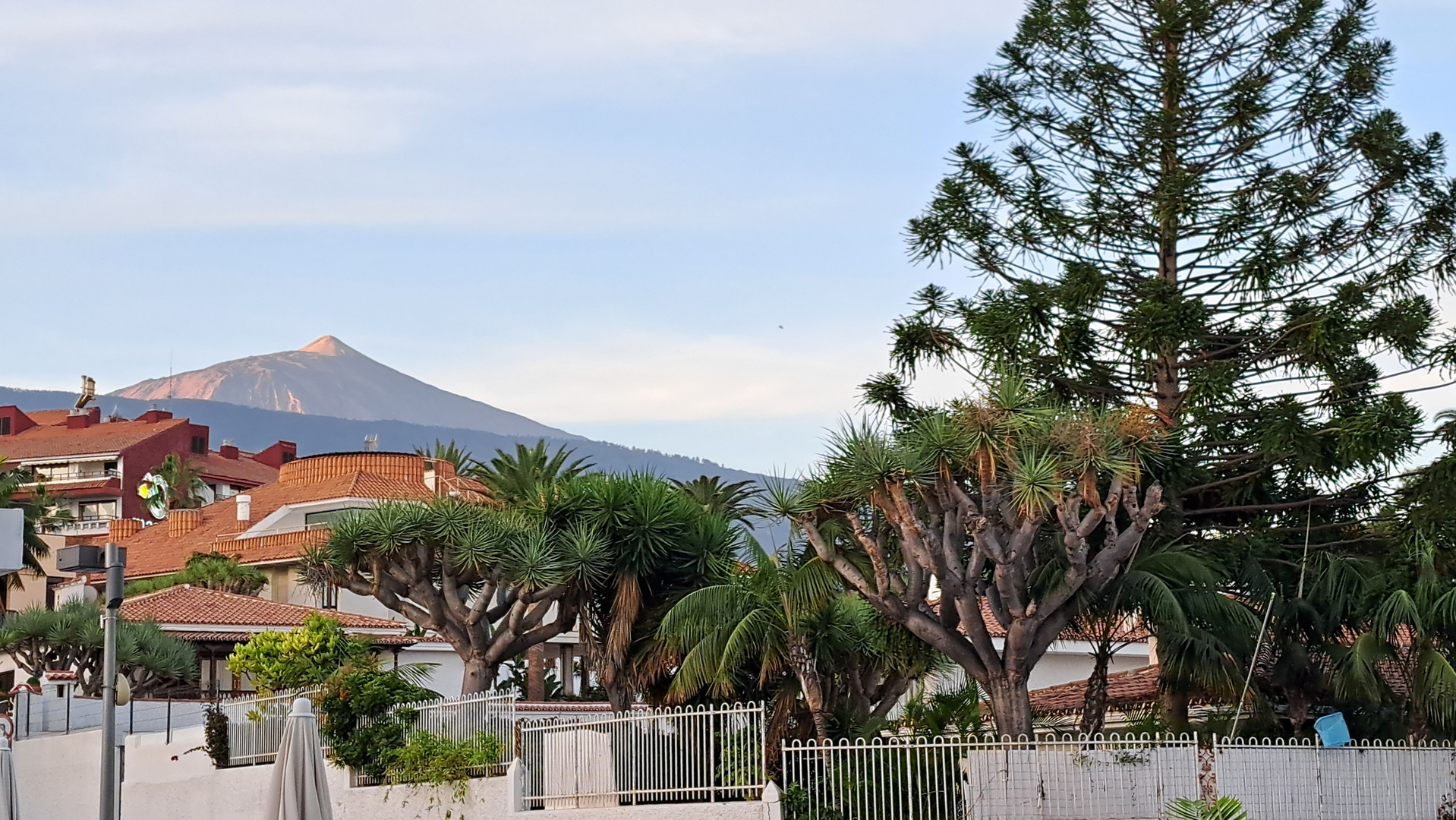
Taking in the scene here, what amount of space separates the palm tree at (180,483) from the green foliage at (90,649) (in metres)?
50.9

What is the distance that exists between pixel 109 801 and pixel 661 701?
1063cm

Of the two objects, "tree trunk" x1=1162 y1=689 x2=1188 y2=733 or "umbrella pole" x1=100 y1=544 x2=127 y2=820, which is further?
"tree trunk" x1=1162 y1=689 x2=1188 y2=733

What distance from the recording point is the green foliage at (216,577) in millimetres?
53656

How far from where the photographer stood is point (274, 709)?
27.6m

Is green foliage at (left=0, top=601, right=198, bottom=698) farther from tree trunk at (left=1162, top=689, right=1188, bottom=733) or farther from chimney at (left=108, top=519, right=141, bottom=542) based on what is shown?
chimney at (left=108, top=519, right=141, bottom=542)

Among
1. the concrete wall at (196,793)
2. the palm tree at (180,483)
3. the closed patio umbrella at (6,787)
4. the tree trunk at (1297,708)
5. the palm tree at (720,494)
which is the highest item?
the palm tree at (180,483)

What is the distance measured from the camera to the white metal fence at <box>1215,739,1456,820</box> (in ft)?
71.3

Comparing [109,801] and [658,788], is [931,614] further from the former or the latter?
[109,801]

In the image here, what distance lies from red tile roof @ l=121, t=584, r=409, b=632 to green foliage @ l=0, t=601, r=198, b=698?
930 mm

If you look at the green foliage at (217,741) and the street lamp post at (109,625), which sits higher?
the street lamp post at (109,625)

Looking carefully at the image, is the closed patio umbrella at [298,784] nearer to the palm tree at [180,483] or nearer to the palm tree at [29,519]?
the palm tree at [29,519]

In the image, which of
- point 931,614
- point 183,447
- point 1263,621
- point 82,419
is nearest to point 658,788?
point 931,614

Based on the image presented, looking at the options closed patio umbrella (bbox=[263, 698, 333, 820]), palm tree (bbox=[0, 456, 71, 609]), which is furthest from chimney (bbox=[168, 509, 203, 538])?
closed patio umbrella (bbox=[263, 698, 333, 820])

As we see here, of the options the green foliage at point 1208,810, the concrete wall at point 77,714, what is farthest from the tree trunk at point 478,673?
the green foliage at point 1208,810
